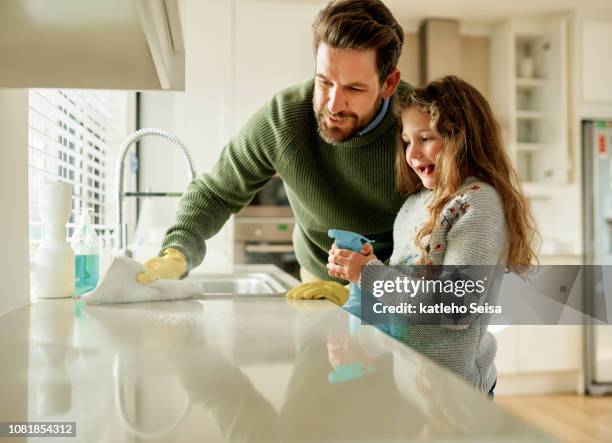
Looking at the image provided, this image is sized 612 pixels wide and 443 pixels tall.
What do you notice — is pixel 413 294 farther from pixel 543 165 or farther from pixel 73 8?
pixel 543 165

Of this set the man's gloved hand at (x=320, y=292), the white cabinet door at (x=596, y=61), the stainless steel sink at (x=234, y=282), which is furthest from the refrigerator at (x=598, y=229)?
the man's gloved hand at (x=320, y=292)

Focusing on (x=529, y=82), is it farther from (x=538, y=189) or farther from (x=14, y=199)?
(x=14, y=199)

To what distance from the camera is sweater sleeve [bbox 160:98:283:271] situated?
147 centimetres

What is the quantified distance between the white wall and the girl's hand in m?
0.56

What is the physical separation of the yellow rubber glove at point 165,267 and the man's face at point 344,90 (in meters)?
0.46

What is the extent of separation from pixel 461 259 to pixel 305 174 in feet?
1.71

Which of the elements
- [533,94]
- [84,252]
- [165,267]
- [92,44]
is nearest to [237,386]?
[92,44]

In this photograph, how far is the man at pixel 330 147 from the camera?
133 centimetres

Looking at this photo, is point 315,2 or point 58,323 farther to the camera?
point 315,2

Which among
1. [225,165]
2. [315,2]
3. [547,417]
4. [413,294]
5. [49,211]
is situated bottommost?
[547,417]

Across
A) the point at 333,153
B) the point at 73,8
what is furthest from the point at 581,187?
the point at 73,8

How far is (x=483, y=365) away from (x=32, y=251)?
978mm

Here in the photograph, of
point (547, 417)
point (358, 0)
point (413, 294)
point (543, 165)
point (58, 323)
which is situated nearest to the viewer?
point (58, 323)

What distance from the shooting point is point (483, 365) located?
123 centimetres
